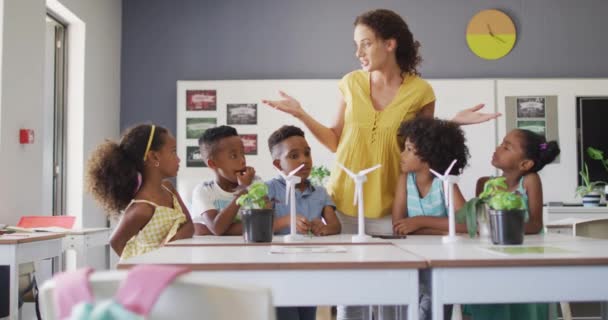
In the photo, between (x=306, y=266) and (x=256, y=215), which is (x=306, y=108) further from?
(x=306, y=266)

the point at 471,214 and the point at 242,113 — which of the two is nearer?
Result: the point at 471,214

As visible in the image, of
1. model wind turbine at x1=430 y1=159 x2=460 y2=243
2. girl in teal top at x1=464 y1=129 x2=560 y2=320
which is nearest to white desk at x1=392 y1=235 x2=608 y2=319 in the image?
model wind turbine at x1=430 y1=159 x2=460 y2=243

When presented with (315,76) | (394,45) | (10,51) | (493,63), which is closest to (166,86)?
(315,76)

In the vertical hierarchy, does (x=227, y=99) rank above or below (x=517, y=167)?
above

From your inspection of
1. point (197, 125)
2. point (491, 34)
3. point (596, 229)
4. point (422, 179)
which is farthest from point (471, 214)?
point (491, 34)

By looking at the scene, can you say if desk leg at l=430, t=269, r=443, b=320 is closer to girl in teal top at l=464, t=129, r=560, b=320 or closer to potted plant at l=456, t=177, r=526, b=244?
potted plant at l=456, t=177, r=526, b=244

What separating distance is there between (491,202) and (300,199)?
787 millimetres

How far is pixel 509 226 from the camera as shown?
5.71 ft

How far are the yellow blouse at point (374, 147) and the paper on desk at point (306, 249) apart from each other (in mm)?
663

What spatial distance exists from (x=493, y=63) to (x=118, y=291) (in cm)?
568

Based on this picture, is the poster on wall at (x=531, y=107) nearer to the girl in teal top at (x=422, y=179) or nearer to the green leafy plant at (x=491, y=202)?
the girl in teal top at (x=422, y=179)

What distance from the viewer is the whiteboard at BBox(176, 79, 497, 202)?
18.6 feet

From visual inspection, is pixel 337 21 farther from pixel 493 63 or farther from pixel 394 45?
pixel 394 45

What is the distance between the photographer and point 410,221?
7.00ft
